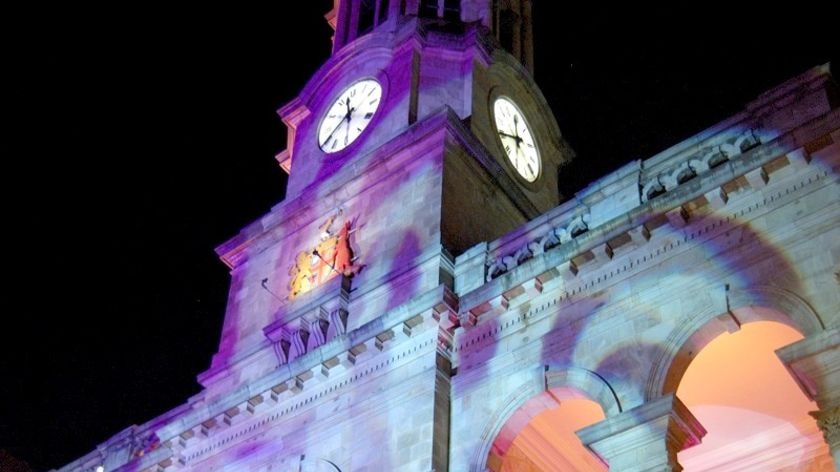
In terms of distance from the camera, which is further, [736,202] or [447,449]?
[447,449]

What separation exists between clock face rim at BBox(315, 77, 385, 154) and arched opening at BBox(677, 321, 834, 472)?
1117cm

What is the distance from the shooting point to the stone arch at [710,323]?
15633mm

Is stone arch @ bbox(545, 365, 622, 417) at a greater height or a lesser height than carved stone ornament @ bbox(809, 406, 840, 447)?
greater

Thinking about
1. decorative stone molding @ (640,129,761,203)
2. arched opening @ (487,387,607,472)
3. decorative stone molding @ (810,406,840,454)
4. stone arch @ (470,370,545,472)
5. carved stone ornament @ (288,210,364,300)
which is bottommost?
decorative stone molding @ (810,406,840,454)

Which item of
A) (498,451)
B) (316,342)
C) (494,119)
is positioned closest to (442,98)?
(494,119)

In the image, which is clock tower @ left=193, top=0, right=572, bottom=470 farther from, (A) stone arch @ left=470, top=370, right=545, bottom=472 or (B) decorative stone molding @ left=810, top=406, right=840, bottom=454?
(B) decorative stone molding @ left=810, top=406, right=840, bottom=454

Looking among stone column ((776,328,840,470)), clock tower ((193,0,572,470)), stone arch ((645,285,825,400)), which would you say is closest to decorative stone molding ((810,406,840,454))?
stone column ((776,328,840,470))

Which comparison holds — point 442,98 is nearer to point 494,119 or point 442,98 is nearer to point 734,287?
point 494,119

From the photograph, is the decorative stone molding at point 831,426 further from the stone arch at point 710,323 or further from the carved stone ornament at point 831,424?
the stone arch at point 710,323

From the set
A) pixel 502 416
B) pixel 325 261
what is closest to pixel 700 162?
pixel 502 416

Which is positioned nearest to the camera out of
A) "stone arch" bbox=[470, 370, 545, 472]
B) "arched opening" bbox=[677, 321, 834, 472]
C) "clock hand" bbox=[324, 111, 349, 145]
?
"stone arch" bbox=[470, 370, 545, 472]

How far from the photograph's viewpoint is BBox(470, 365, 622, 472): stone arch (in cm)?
1708

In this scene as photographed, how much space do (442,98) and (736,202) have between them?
37.5ft

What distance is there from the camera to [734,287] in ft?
53.4
